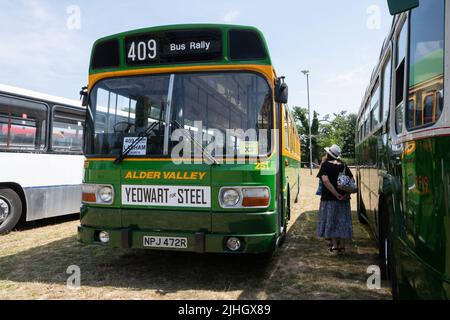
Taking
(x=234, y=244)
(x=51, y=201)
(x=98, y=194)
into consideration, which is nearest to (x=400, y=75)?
(x=234, y=244)

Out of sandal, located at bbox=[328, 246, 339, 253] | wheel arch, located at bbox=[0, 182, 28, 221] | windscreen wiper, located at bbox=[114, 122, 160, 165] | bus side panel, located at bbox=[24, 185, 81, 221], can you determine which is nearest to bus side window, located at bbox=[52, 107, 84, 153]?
bus side panel, located at bbox=[24, 185, 81, 221]

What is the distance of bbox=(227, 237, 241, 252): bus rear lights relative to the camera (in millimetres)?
4348

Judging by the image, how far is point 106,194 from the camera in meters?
4.77

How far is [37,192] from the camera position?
26.7ft

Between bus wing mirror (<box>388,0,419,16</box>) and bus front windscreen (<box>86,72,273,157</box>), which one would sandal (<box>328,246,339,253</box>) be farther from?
bus wing mirror (<box>388,0,419,16</box>)

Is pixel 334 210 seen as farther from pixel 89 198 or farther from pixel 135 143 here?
pixel 89 198

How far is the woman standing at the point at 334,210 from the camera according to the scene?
6008 mm

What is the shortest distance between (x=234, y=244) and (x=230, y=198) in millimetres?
521

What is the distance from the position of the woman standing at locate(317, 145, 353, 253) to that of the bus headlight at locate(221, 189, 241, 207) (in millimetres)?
2211

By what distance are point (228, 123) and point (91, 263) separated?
2941 mm

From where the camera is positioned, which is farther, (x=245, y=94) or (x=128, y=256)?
(x=128, y=256)
